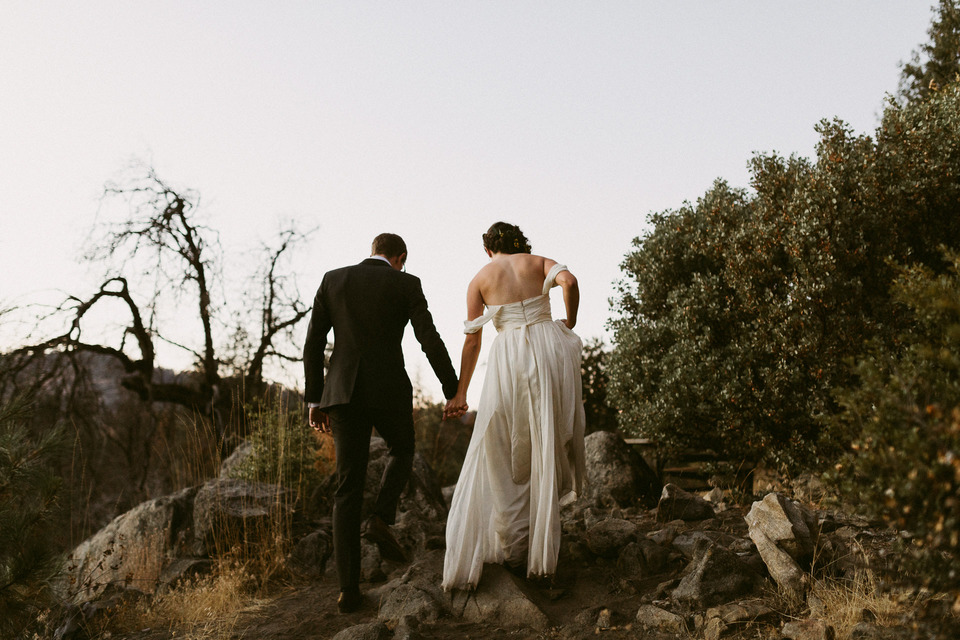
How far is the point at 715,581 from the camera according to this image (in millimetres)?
4469

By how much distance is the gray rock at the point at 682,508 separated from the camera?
664cm

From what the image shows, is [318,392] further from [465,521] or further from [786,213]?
[786,213]

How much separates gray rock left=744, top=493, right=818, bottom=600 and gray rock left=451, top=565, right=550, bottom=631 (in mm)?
1509

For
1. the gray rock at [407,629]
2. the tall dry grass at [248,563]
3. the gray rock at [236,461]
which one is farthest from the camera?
the gray rock at [236,461]

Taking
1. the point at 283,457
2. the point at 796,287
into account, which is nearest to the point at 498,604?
the point at 283,457

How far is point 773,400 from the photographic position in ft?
25.5

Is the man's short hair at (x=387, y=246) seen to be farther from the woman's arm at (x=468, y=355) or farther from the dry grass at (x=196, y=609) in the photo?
the dry grass at (x=196, y=609)

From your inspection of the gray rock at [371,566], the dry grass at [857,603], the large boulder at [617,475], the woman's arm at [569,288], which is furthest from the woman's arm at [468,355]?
the large boulder at [617,475]

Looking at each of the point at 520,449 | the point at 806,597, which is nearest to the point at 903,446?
the point at 806,597

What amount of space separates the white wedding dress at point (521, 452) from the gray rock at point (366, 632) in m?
0.56

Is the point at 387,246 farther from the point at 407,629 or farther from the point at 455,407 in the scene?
the point at 407,629

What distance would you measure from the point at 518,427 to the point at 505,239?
1.46 metres

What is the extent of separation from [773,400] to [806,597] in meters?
3.76

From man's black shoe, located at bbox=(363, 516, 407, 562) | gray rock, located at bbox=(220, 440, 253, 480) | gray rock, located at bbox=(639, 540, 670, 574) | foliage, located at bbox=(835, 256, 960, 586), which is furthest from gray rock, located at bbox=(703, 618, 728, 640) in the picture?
gray rock, located at bbox=(220, 440, 253, 480)
